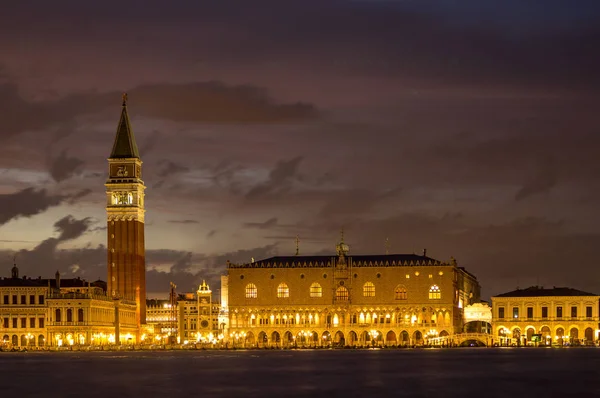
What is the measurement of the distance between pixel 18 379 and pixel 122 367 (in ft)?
65.2

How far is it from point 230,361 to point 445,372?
117ft

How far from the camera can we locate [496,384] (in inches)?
4112

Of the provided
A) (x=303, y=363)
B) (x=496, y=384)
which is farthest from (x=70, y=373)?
(x=496, y=384)

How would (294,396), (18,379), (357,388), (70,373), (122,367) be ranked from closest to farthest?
(294,396), (357,388), (18,379), (70,373), (122,367)

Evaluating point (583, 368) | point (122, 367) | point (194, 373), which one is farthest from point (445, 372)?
point (122, 367)

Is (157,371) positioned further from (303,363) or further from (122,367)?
(303,363)

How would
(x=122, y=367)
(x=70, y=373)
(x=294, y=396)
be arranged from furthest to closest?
(x=122, y=367), (x=70, y=373), (x=294, y=396)

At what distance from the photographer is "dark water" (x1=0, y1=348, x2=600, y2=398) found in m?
97.8

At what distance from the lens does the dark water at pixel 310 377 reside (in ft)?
321

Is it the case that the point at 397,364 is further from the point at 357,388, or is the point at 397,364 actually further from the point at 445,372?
the point at 357,388

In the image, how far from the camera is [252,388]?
101938 mm

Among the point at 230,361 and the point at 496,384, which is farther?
the point at 230,361

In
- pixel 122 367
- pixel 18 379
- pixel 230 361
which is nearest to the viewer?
pixel 18 379

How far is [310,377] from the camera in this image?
375 ft
